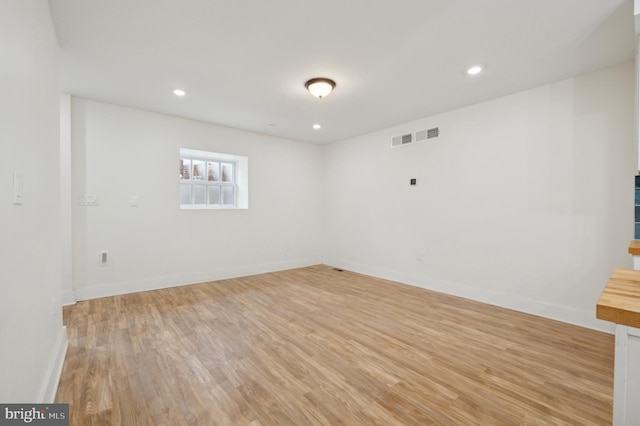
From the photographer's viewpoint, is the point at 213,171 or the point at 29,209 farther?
the point at 213,171

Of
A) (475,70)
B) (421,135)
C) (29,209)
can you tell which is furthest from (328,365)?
(421,135)

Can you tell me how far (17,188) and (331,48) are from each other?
2.28 meters

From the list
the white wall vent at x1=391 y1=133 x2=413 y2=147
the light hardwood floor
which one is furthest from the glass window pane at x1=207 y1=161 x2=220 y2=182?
the white wall vent at x1=391 y1=133 x2=413 y2=147

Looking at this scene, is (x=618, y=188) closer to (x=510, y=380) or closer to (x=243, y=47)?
(x=510, y=380)

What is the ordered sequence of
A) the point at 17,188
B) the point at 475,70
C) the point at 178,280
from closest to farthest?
the point at 17,188 → the point at 475,70 → the point at 178,280

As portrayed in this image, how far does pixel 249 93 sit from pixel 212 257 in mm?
2697

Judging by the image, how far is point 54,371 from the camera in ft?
5.89

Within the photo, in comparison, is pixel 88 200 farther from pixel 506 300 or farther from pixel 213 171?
pixel 506 300

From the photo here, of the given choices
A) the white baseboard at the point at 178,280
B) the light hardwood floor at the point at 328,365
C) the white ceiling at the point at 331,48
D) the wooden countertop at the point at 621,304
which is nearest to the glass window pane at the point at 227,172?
the white ceiling at the point at 331,48

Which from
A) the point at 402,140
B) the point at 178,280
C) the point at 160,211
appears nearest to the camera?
the point at 160,211

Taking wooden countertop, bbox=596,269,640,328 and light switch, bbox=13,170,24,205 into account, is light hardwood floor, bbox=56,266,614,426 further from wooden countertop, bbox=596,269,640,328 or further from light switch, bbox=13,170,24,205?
light switch, bbox=13,170,24,205

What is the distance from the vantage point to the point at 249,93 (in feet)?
10.9

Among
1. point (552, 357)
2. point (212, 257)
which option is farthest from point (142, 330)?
point (552, 357)

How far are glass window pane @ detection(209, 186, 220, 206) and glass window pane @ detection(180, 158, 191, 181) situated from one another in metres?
0.44
